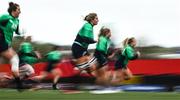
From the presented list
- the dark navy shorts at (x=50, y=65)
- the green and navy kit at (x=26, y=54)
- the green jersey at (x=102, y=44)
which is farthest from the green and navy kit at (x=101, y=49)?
the dark navy shorts at (x=50, y=65)

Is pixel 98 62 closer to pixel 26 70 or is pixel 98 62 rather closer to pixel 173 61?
pixel 26 70

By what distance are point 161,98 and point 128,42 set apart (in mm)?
4143

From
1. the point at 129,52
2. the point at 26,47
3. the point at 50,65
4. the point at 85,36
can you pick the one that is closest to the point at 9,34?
the point at 85,36

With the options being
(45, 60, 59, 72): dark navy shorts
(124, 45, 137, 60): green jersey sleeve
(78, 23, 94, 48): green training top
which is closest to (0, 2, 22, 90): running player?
(78, 23, 94, 48): green training top

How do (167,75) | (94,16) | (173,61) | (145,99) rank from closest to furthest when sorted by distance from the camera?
(145,99)
(94,16)
(167,75)
(173,61)

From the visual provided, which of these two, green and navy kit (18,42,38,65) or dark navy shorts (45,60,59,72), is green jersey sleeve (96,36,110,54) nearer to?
green and navy kit (18,42,38,65)

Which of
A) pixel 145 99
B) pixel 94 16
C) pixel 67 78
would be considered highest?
pixel 94 16

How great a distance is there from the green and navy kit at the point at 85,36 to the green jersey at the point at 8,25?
1.88 m

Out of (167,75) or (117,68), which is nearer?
(117,68)

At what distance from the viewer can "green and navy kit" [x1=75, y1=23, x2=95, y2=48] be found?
12.1 meters

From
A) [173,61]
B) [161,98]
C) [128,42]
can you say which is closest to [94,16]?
[128,42]

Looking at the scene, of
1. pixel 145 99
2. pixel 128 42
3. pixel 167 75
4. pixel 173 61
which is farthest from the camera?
pixel 173 61

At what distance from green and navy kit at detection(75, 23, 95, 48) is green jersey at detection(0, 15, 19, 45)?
6.17 ft

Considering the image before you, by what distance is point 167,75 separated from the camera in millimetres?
14883
